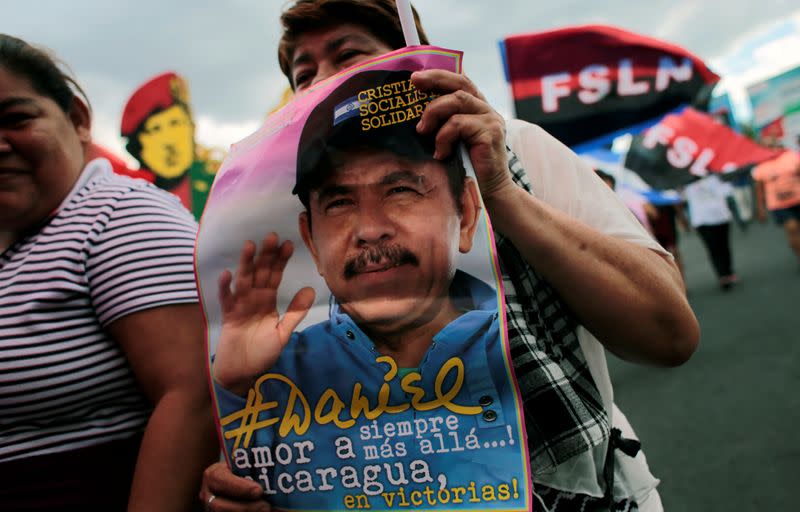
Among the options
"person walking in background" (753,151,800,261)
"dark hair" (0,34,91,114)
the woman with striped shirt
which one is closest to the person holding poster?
the woman with striped shirt

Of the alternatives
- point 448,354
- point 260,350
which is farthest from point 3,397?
point 448,354

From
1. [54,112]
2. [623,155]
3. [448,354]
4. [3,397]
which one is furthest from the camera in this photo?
[623,155]

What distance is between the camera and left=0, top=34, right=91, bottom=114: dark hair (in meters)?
1.06

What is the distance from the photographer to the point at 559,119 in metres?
2.84

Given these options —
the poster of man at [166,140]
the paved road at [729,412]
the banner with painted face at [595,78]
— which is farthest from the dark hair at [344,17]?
the paved road at [729,412]

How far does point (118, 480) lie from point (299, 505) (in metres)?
0.39

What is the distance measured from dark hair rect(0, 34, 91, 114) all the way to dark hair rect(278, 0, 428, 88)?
447mm

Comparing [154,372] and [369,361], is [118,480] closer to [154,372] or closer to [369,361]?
[154,372]

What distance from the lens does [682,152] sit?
201 inches

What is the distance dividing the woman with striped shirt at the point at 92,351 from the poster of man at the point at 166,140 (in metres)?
1.44

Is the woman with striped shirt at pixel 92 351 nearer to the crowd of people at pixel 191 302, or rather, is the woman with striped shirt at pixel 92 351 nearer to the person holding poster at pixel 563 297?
the crowd of people at pixel 191 302

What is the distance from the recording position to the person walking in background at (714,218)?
23.0 feet

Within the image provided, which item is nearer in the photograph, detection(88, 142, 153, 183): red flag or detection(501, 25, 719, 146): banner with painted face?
detection(88, 142, 153, 183): red flag

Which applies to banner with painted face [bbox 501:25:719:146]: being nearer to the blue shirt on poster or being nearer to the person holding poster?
the person holding poster
